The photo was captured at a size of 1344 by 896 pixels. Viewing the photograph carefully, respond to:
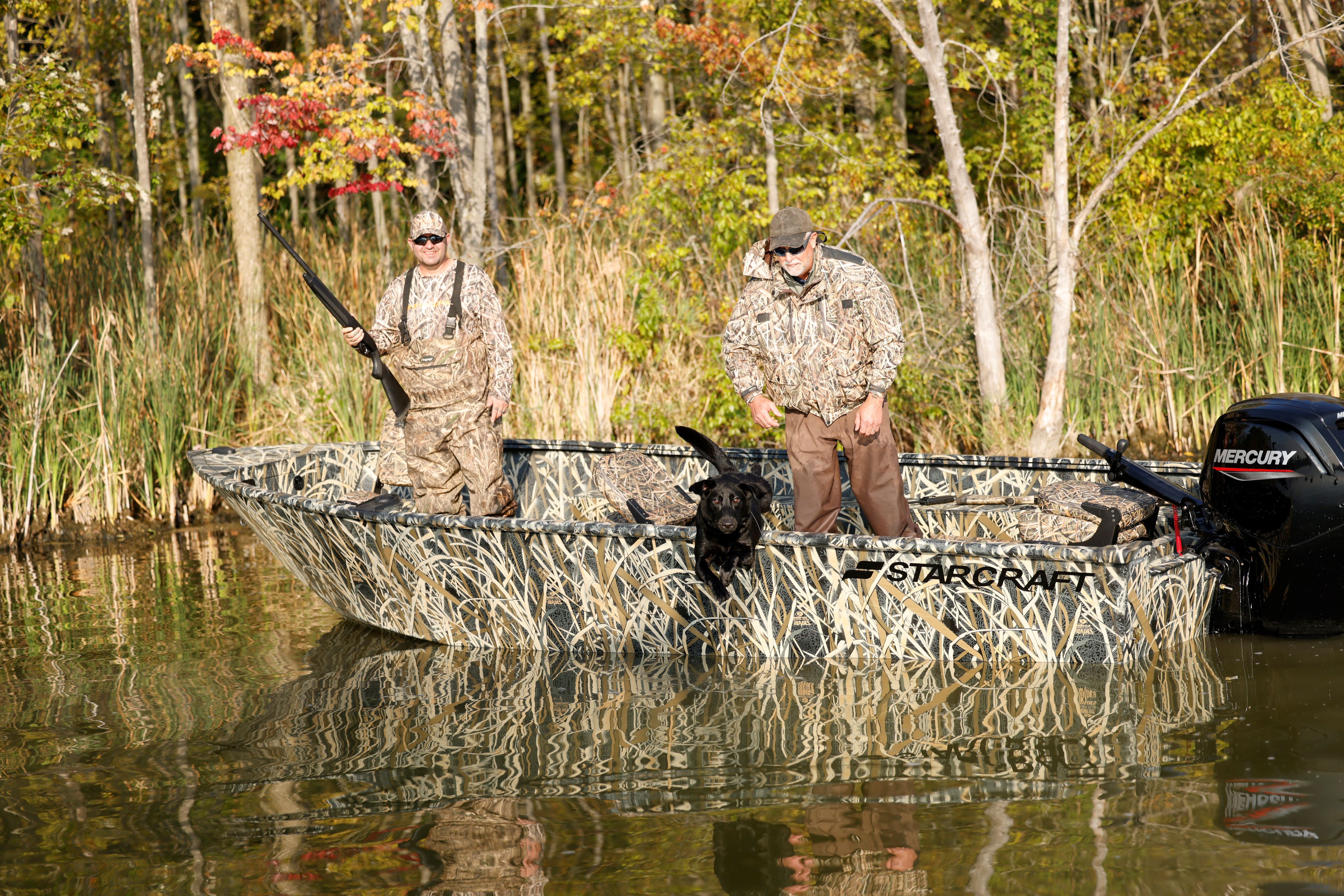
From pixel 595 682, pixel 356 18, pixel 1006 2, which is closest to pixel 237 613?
pixel 595 682

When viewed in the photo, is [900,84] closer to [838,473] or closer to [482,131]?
[482,131]

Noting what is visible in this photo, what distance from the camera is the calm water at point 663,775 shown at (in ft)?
11.3

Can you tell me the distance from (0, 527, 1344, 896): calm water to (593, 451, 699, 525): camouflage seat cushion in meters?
0.91

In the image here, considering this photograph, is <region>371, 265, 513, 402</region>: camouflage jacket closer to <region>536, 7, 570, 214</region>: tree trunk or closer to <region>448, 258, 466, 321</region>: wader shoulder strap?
<region>448, 258, 466, 321</region>: wader shoulder strap

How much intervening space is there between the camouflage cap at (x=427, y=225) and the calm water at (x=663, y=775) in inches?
77.1

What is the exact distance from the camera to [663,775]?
4.17 m

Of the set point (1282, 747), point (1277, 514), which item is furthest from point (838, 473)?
point (1282, 747)

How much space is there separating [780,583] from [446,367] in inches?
78.5

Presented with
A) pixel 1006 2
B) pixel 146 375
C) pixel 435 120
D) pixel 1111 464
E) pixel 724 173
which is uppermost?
pixel 1006 2

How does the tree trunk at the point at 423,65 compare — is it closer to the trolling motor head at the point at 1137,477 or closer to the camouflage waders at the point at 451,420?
the camouflage waders at the point at 451,420

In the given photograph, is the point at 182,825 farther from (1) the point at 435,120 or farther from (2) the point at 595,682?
(1) the point at 435,120

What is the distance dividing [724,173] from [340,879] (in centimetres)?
786

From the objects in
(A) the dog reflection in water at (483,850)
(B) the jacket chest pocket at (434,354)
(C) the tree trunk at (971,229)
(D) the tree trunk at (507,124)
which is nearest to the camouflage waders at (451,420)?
(B) the jacket chest pocket at (434,354)

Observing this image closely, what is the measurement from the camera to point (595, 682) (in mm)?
5340
